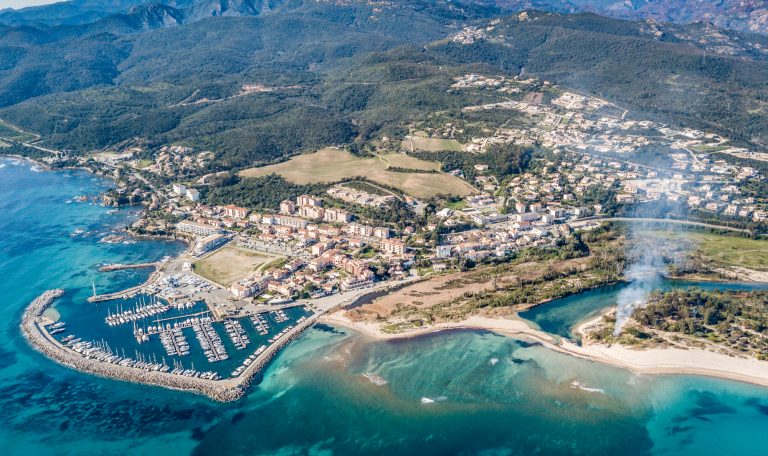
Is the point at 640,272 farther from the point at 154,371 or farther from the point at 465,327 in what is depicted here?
the point at 154,371

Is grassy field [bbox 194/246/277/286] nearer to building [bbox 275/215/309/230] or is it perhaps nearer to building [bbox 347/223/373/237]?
building [bbox 275/215/309/230]

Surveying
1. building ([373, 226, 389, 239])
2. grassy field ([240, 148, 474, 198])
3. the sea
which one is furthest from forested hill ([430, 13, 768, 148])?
the sea

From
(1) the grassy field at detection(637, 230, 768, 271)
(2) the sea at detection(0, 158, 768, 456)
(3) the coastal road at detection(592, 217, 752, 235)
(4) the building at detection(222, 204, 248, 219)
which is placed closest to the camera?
(2) the sea at detection(0, 158, 768, 456)

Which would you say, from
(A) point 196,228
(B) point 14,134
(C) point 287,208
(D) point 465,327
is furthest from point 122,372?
(B) point 14,134

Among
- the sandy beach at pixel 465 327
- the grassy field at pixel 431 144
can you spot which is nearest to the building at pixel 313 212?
the sandy beach at pixel 465 327

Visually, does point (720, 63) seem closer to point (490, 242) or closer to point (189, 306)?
point (490, 242)

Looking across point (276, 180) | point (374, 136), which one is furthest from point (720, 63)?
point (276, 180)
